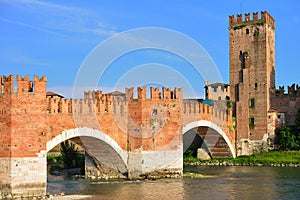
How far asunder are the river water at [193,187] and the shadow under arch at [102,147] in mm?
1238

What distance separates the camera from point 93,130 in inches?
862

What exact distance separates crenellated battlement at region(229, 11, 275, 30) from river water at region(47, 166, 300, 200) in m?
15.6

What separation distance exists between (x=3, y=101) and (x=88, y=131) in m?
4.81

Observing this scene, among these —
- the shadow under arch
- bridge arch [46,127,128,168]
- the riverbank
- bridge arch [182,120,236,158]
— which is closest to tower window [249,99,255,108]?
bridge arch [182,120,236,158]

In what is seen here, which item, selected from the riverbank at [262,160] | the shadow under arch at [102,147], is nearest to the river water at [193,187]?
the shadow under arch at [102,147]

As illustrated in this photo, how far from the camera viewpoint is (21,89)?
58.0 feet

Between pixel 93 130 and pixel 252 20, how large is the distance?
2179cm

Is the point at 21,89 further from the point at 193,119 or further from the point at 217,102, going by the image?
the point at 217,102

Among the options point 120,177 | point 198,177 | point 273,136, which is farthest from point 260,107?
point 120,177

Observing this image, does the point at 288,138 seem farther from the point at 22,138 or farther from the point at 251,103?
the point at 22,138

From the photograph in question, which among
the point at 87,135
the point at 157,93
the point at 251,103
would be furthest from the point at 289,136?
the point at 87,135

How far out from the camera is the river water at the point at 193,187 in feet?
63.7

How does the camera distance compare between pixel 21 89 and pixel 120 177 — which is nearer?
pixel 21 89

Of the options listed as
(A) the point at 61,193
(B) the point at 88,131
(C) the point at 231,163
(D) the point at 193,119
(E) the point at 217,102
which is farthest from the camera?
(E) the point at 217,102
